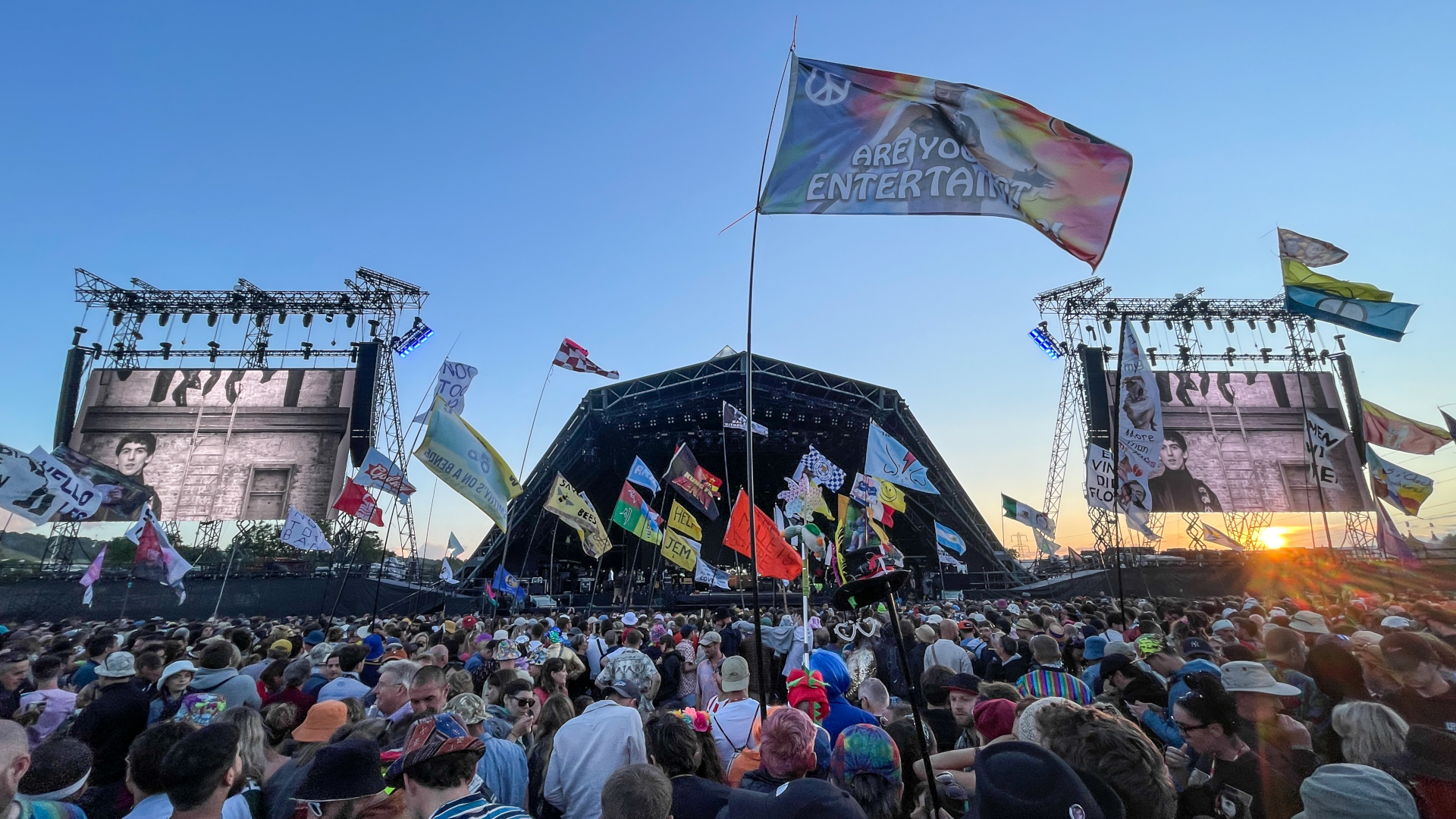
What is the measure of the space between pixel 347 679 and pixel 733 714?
3068 mm

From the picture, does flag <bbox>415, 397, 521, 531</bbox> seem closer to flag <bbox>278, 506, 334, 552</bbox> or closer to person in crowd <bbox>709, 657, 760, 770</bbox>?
person in crowd <bbox>709, 657, 760, 770</bbox>

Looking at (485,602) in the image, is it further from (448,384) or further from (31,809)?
(31,809)

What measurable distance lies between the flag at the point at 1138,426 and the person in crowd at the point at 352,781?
10.6 m

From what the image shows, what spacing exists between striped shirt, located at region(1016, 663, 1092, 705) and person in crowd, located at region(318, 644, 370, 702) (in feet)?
15.2

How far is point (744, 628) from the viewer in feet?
28.6

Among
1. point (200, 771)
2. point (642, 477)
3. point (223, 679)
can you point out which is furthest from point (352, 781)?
point (642, 477)

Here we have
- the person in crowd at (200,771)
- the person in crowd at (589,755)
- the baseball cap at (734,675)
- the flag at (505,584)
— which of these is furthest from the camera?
the flag at (505,584)

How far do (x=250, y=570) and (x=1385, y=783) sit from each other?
34842 mm

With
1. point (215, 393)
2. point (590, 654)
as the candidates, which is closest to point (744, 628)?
point (590, 654)

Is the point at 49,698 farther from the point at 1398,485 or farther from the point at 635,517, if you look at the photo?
the point at 1398,485

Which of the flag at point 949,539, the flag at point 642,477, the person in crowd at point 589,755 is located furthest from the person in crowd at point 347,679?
the flag at point 949,539

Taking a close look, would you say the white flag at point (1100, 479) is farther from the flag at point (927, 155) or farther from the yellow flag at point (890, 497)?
the flag at point (927, 155)

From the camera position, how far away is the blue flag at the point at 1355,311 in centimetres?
969

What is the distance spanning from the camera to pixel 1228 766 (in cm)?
309
